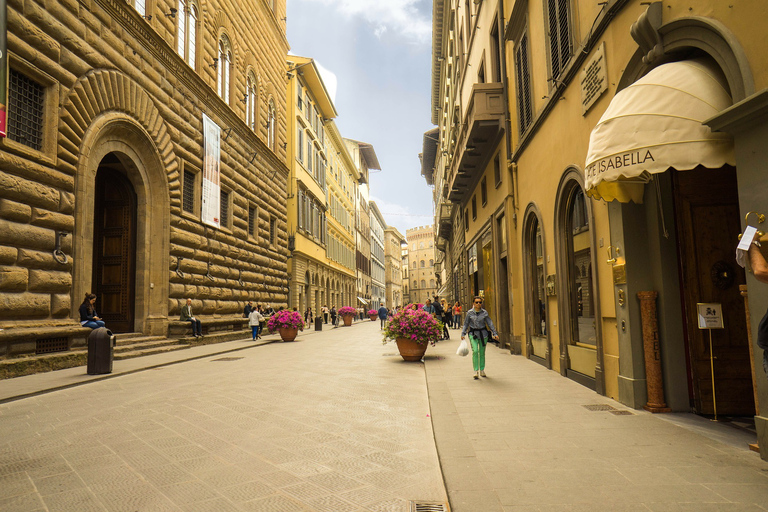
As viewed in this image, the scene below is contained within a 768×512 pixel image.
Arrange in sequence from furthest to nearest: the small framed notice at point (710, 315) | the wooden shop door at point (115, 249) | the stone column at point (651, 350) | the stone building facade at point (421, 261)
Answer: the stone building facade at point (421, 261), the wooden shop door at point (115, 249), the stone column at point (651, 350), the small framed notice at point (710, 315)

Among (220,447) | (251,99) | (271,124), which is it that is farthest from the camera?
(271,124)

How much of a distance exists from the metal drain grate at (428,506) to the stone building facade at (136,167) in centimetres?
874

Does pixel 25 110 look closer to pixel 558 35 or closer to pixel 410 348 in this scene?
pixel 410 348

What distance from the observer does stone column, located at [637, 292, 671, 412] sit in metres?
6.53

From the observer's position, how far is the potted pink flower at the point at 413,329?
12609 mm

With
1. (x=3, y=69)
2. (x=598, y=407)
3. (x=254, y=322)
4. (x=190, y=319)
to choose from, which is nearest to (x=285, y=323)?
(x=254, y=322)

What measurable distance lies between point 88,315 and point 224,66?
12827mm

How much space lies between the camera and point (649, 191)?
679 centimetres

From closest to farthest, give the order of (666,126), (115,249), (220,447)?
(220,447) < (666,126) < (115,249)

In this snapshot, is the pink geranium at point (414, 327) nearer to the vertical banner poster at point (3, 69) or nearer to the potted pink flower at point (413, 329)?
the potted pink flower at point (413, 329)

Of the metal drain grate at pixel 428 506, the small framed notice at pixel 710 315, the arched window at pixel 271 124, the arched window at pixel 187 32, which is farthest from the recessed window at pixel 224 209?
the metal drain grate at pixel 428 506

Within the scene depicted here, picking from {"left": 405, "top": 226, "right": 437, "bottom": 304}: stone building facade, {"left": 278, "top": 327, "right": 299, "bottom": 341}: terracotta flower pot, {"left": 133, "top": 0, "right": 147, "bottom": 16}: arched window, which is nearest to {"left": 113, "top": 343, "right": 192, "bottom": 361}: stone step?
{"left": 278, "top": 327, "right": 299, "bottom": 341}: terracotta flower pot

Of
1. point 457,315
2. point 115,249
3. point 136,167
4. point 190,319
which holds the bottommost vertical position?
point 457,315

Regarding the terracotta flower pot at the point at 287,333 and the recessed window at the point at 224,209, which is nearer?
the recessed window at the point at 224,209
